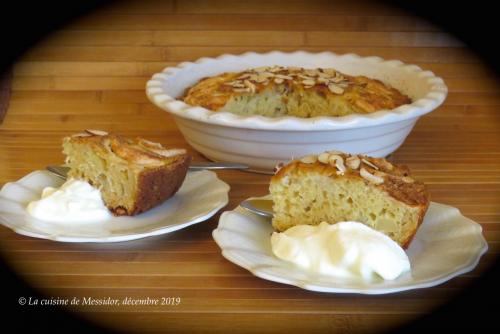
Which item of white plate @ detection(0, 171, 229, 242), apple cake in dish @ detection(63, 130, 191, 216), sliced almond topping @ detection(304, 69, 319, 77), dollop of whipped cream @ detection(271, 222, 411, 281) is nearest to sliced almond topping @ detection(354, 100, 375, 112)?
sliced almond topping @ detection(304, 69, 319, 77)

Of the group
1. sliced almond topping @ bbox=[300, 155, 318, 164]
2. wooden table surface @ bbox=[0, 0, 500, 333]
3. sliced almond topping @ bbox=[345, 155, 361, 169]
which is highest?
sliced almond topping @ bbox=[345, 155, 361, 169]

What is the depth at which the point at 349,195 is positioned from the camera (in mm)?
1587

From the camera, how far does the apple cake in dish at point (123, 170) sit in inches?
70.4

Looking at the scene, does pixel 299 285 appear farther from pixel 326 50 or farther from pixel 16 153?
pixel 326 50

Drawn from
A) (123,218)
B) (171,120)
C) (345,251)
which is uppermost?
(345,251)

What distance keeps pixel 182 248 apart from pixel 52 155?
→ 0.85m

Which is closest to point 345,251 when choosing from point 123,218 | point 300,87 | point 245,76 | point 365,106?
point 123,218

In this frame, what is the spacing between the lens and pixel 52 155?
236cm

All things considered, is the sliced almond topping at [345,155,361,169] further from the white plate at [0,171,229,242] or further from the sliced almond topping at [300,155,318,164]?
the white plate at [0,171,229,242]

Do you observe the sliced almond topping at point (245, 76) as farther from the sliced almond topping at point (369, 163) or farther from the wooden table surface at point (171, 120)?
the sliced almond topping at point (369, 163)

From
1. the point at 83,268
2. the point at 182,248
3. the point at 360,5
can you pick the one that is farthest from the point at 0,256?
the point at 360,5

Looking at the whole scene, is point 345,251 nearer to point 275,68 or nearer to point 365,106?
point 365,106

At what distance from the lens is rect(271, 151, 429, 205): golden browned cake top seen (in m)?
1.58

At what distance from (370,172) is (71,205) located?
699mm
